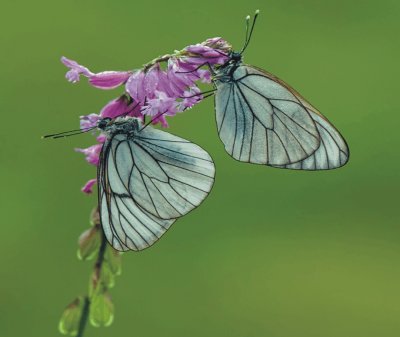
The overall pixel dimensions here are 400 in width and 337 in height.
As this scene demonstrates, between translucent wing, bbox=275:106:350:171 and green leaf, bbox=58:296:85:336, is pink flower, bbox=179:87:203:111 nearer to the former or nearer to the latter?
translucent wing, bbox=275:106:350:171

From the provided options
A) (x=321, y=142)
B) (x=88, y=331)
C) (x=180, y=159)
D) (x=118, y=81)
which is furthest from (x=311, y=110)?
(x=88, y=331)

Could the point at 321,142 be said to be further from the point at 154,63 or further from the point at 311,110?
the point at 154,63

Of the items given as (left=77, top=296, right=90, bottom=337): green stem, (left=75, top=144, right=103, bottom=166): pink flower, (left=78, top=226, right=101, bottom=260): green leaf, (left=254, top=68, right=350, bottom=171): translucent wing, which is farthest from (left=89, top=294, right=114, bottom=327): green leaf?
(left=254, top=68, right=350, bottom=171): translucent wing

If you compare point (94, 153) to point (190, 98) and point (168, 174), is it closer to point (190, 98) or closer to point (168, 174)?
point (168, 174)

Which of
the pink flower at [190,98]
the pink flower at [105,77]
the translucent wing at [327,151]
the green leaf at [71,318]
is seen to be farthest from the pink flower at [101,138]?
the translucent wing at [327,151]

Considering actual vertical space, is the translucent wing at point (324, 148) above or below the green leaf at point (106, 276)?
above

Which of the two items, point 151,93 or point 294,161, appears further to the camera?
point 294,161

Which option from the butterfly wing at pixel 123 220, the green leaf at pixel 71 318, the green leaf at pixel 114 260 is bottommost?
the green leaf at pixel 71 318

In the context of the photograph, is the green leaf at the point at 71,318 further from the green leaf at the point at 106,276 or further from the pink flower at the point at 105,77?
the pink flower at the point at 105,77
